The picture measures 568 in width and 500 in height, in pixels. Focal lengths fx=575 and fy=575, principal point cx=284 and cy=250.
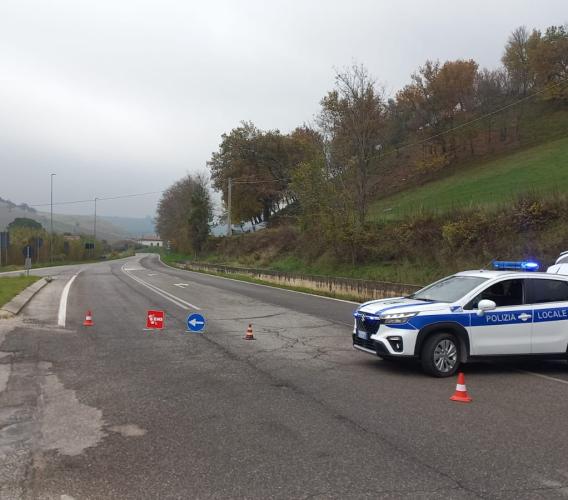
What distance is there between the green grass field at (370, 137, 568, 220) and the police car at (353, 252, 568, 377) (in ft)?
52.1

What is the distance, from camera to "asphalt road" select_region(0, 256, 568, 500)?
450 cm

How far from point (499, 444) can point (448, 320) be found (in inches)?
123

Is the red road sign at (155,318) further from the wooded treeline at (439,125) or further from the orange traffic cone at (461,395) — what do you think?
the wooded treeline at (439,125)

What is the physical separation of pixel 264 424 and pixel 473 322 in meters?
4.09

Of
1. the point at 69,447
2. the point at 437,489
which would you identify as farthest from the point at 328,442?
the point at 69,447

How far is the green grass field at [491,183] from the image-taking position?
107 feet

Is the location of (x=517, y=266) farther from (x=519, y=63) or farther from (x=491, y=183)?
(x=519, y=63)

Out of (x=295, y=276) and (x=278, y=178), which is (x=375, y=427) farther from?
(x=278, y=178)

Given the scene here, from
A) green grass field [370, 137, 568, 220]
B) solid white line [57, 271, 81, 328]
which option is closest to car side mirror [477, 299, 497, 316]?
solid white line [57, 271, 81, 328]

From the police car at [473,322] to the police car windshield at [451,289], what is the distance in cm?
2

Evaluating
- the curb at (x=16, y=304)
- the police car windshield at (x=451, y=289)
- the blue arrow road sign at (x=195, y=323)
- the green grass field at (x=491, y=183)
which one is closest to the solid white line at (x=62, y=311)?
the curb at (x=16, y=304)

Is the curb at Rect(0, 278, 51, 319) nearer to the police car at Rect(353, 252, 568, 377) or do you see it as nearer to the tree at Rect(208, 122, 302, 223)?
the police car at Rect(353, 252, 568, 377)

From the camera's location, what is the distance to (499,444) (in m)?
5.52

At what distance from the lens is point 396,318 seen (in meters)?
8.54
